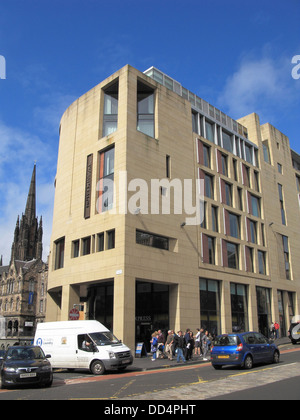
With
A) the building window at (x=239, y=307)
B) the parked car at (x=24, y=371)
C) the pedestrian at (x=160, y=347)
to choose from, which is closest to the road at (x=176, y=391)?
the parked car at (x=24, y=371)

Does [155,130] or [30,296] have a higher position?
[155,130]

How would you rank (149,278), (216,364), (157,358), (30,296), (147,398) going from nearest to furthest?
(147,398) → (216,364) → (157,358) → (149,278) → (30,296)

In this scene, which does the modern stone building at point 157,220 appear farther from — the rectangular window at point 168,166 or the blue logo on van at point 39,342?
the blue logo on van at point 39,342

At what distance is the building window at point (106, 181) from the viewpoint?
27.8 meters

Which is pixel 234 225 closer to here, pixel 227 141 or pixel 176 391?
pixel 227 141

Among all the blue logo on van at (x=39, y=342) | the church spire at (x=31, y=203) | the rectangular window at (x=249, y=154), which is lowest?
the blue logo on van at (x=39, y=342)

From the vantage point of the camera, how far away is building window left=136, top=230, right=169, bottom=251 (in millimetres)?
26400

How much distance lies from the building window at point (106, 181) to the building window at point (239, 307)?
1470cm

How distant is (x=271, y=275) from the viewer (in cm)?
3925

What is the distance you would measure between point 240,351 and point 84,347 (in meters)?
7.09

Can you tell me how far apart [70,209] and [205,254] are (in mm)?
12405

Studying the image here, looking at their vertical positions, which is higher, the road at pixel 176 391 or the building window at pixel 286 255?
the building window at pixel 286 255
